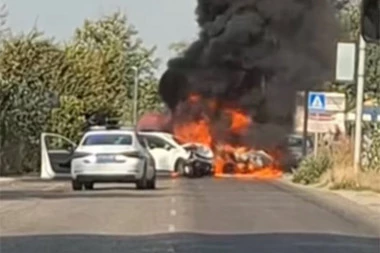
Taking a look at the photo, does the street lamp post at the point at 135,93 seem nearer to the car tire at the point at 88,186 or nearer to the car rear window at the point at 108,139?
the car tire at the point at 88,186

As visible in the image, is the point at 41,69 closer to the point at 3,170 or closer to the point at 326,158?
the point at 3,170

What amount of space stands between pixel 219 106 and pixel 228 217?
44029 millimetres

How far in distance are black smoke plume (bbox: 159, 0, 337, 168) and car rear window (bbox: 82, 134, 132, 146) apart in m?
28.5

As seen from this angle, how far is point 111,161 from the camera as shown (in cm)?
3666

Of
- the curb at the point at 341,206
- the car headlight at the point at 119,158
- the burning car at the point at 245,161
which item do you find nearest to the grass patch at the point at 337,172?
the curb at the point at 341,206

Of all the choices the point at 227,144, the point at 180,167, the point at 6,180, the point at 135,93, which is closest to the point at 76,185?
the point at 6,180

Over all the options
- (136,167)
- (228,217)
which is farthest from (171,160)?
(228,217)

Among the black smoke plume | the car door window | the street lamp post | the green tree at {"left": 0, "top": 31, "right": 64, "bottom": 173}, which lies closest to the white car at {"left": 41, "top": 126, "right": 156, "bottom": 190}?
the green tree at {"left": 0, "top": 31, "right": 64, "bottom": 173}

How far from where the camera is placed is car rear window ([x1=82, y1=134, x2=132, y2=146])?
37.5 meters

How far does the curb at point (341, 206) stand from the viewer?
27.4 meters

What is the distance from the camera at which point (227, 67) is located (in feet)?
235

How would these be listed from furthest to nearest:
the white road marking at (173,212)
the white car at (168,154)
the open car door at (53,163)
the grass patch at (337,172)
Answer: the white car at (168,154) → the open car door at (53,163) → the grass patch at (337,172) → the white road marking at (173,212)

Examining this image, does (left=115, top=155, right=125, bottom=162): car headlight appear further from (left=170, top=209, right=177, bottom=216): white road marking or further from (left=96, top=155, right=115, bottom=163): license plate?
(left=170, top=209, right=177, bottom=216): white road marking

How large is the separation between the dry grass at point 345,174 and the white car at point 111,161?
7.05 metres
